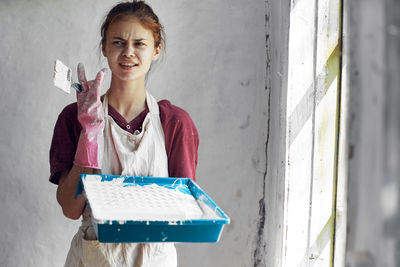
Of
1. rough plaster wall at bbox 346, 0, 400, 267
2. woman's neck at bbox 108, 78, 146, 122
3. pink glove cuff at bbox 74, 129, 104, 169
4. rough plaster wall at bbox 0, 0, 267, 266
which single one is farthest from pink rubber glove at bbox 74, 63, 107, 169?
rough plaster wall at bbox 346, 0, 400, 267

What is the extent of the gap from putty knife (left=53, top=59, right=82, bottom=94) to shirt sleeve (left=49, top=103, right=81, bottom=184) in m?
0.10

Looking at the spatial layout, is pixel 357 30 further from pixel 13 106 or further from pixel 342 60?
pixel 13 106

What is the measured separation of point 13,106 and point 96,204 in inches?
23.4

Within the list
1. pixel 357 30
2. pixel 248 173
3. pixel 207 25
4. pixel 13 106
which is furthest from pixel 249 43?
pixel 357 30

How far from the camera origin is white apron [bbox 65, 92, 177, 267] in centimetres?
104

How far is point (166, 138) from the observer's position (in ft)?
3.83

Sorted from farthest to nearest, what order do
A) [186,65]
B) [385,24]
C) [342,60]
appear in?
[186,65] → [342,60] → [385,24]

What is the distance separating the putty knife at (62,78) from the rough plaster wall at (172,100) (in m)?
0.30

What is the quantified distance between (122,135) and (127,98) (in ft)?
0.42

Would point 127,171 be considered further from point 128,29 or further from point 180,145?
point 128,29

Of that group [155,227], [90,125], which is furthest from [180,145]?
[155,227]

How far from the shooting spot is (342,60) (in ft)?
4.23

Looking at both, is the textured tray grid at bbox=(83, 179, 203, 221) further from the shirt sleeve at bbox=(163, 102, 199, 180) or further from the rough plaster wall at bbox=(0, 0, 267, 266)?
the rough plaster wall at bbox=(0, 0, 267, 266)

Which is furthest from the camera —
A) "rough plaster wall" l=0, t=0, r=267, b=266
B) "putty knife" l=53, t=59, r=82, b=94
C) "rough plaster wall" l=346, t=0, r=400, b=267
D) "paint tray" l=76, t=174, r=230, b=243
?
Result: "rough plaster wall" l=0, t=0, r=267, b=266
